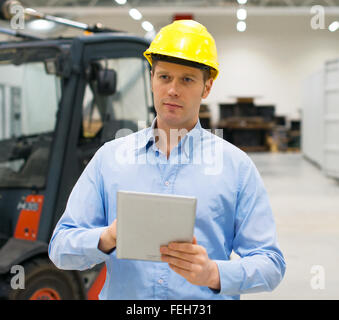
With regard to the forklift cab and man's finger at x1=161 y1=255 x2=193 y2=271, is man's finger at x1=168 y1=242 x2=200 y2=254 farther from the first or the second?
the forklift cab

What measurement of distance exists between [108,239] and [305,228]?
4.25 m

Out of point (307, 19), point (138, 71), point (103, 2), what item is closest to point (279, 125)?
point (307, 19)

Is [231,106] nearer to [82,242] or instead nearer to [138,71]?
[138,71]

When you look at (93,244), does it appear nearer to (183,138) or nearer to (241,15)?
(183,138)

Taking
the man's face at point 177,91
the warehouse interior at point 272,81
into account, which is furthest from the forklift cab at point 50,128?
the warehouse interior at point 272,81

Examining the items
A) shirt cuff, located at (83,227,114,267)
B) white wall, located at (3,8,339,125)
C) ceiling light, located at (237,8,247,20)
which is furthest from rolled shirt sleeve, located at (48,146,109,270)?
white wall, located at (3,8,339,125)

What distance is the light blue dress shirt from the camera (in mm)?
1242

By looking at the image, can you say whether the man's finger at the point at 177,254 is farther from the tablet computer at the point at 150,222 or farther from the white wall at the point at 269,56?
the white wall at the point at 269,56

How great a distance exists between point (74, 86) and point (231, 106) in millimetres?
11891

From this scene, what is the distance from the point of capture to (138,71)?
9.78 ft

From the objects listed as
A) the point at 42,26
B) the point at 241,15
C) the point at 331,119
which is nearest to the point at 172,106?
the point at 241,15

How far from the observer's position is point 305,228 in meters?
5.02
